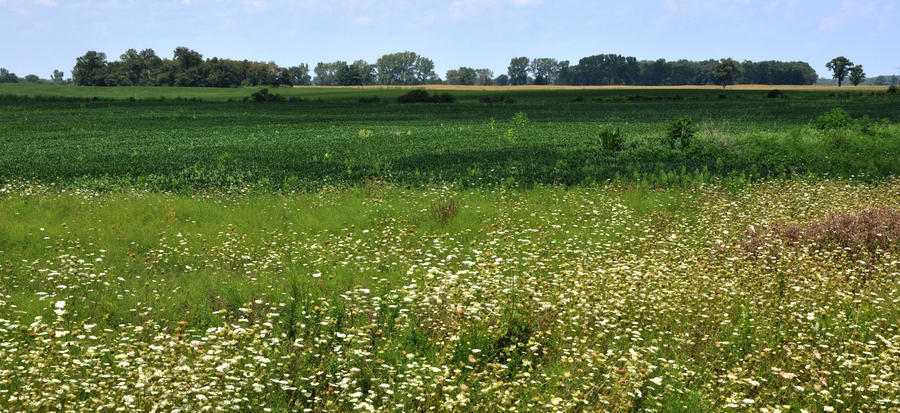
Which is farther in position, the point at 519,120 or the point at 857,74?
the point at 857,74

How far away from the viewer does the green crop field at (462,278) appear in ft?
20.0

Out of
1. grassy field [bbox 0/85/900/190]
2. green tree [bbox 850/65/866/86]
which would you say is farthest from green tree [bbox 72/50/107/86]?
green tree [bbox 850/65/866/86]

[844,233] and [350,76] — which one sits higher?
[350,76]

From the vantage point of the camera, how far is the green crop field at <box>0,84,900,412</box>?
20.0ft

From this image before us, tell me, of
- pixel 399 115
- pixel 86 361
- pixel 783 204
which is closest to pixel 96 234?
pixel 86 361

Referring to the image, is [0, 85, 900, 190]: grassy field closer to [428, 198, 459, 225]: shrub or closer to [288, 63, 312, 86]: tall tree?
[428, 198, 459, 225]: shrub

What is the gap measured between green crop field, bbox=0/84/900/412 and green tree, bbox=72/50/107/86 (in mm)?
109787

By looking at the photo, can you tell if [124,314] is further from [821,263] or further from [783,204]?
[783,204]

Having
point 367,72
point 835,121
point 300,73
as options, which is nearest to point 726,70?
point 367,72

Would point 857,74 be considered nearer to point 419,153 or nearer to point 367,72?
point 367,72

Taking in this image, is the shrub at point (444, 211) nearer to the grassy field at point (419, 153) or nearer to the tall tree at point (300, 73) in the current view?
the grassy field at point (419, 153)

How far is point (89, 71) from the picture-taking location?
123m

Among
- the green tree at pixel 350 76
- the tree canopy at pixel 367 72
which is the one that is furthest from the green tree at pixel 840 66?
the green tree at pixel 350 76

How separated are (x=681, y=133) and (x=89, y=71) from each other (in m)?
128
